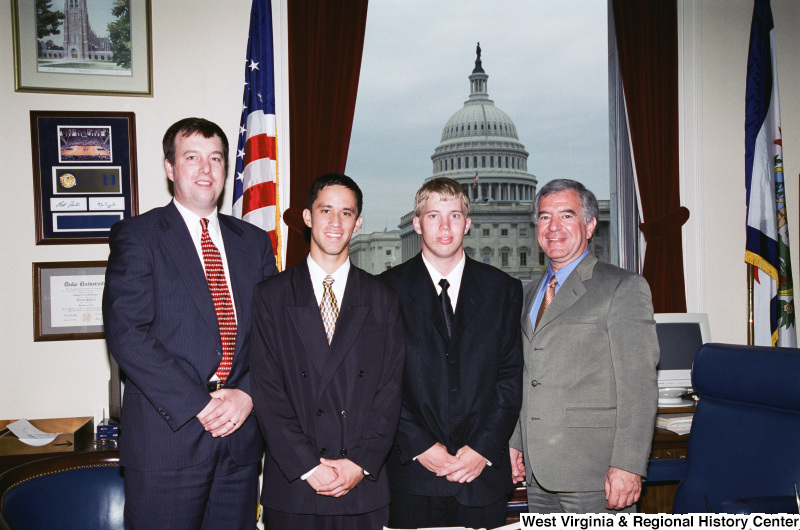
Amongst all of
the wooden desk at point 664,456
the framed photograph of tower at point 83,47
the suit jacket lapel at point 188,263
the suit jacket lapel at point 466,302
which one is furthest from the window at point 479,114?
the suit jacket lapel at point 188,263

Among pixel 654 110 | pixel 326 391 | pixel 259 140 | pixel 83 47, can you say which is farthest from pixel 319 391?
pixel 654 110

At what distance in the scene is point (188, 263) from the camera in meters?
2.01

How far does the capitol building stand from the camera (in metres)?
3.86

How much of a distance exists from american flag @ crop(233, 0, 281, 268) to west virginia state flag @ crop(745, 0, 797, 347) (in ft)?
9.29

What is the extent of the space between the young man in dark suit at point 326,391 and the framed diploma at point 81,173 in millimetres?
1644

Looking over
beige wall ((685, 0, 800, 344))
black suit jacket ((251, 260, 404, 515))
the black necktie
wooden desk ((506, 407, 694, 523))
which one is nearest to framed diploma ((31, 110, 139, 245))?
black suit jacket ((251, 260, 404, 515))

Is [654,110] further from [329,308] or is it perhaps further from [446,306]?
[329,308]

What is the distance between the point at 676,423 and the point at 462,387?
1.40 meters

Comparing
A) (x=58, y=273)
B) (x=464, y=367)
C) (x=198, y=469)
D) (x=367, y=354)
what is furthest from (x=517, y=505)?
(x=58, y=273)

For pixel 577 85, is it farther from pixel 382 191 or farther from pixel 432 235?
pixel 432 235

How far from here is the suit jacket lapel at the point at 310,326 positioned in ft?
6.50

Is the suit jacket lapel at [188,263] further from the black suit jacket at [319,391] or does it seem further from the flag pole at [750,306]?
the flag pole at [750,306]

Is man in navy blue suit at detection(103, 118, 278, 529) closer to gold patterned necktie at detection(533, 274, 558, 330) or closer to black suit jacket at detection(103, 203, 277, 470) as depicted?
black suit jacket at detection(103, 203, 277, 470)

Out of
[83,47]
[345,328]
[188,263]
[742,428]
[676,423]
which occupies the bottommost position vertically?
[676,423]
